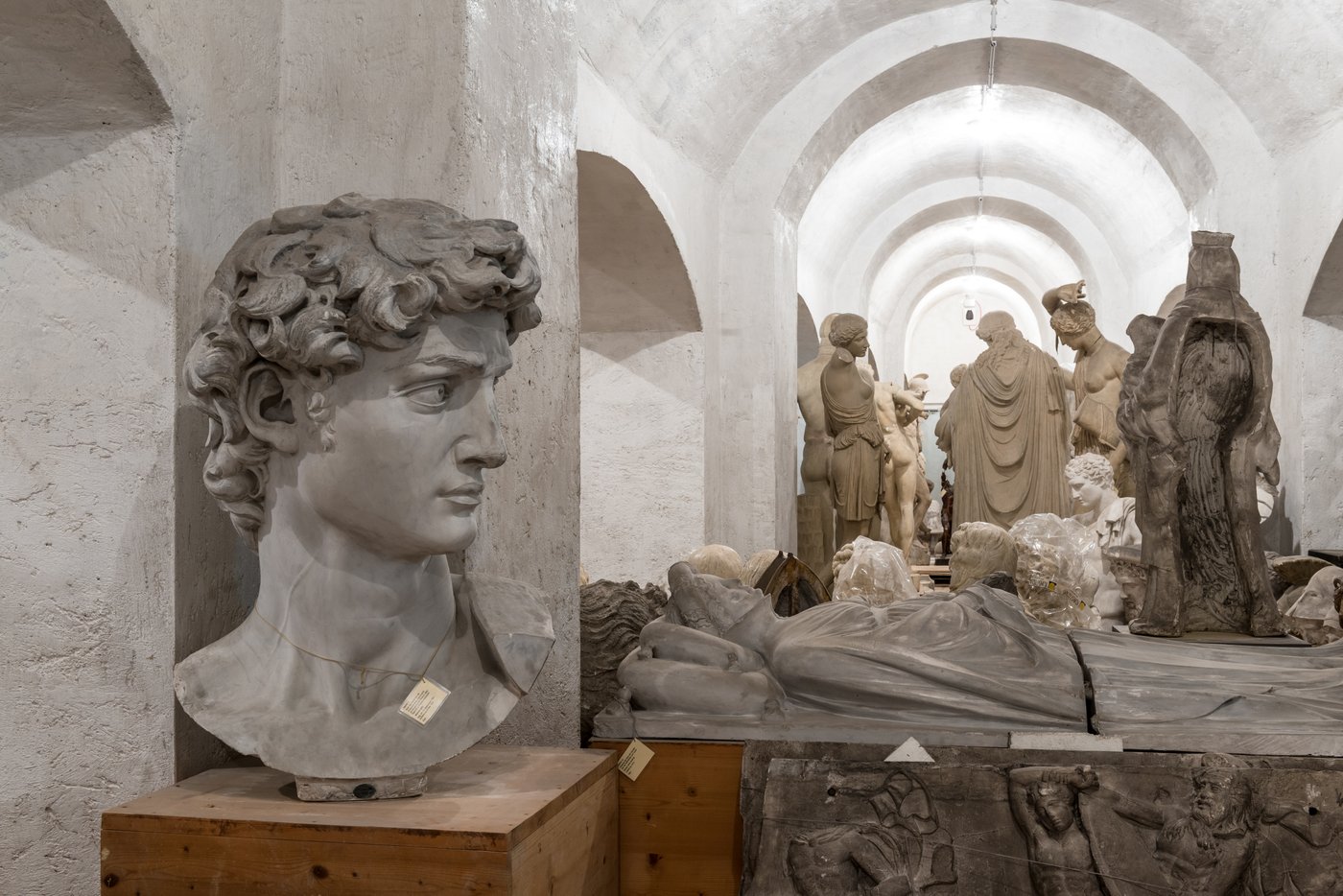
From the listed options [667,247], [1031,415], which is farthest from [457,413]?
[1031,415]

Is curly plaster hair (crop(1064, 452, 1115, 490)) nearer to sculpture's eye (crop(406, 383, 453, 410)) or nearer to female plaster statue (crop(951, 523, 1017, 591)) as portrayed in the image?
female plaster statue (crop(951, 523, 1017, 591))

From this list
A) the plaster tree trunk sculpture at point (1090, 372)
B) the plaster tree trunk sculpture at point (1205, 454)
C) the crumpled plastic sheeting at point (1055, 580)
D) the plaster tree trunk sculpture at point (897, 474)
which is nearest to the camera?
the plaster tree trunk sculpture at point (1205, 454)

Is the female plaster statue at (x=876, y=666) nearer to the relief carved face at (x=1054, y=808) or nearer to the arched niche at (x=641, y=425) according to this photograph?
the relief carved face at (x=1054, y=808)

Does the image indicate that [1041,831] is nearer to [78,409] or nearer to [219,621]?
[219,621]

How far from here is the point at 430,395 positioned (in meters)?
2.44

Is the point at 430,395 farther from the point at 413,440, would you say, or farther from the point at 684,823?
the point at 684,823

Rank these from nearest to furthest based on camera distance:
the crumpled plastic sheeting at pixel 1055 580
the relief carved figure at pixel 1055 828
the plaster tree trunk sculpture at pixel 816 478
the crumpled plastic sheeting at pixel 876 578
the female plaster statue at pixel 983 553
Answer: the relief carved figure at pixel 1055 828
the crumpled plastic sheeting at pixel 1055 580
the crumpled plastic sheeting at pixel 876 578
the female plaster statue at pixel 983 553
the plaster tree trunk sculpture at pixel 816 478

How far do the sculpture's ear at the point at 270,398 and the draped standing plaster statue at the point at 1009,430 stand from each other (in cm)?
915

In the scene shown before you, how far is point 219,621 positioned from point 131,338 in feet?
2.25

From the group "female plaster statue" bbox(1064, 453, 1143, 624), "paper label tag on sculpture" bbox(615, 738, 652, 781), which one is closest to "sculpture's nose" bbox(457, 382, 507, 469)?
"paper label tag on sculpture" bbox(615, 738, 652, 781)

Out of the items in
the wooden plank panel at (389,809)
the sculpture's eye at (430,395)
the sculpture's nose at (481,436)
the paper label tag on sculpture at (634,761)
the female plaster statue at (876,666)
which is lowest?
the paper label tag on sculpture at (634,761)

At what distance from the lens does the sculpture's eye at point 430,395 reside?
2.44 meters

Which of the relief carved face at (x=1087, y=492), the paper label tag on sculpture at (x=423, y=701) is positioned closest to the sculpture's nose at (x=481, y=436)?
the paper label tag on sculpture at (x=423, y=701)

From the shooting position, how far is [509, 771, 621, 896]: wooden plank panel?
7.89 ft
